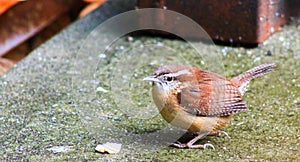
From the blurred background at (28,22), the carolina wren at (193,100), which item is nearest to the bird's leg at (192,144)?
the carolina wren at (193,100)

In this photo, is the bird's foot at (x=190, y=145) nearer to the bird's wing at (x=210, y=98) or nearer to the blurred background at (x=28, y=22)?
the bird's wing at (x=210, y=98)

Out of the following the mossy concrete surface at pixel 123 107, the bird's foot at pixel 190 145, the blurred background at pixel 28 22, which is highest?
the blurred background at pixel 28 22

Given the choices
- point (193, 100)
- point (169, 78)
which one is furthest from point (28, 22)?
point (193, 100)

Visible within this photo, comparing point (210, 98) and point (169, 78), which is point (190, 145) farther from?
point (169, 78)

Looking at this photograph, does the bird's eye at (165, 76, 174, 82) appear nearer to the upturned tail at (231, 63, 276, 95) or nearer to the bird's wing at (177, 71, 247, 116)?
the bird's wing at (177, 71, 247, 116)

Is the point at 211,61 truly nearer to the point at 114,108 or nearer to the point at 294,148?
the point at 114,108

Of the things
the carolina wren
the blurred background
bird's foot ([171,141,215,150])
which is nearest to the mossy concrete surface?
bird's foot ([171,141,215,150])
